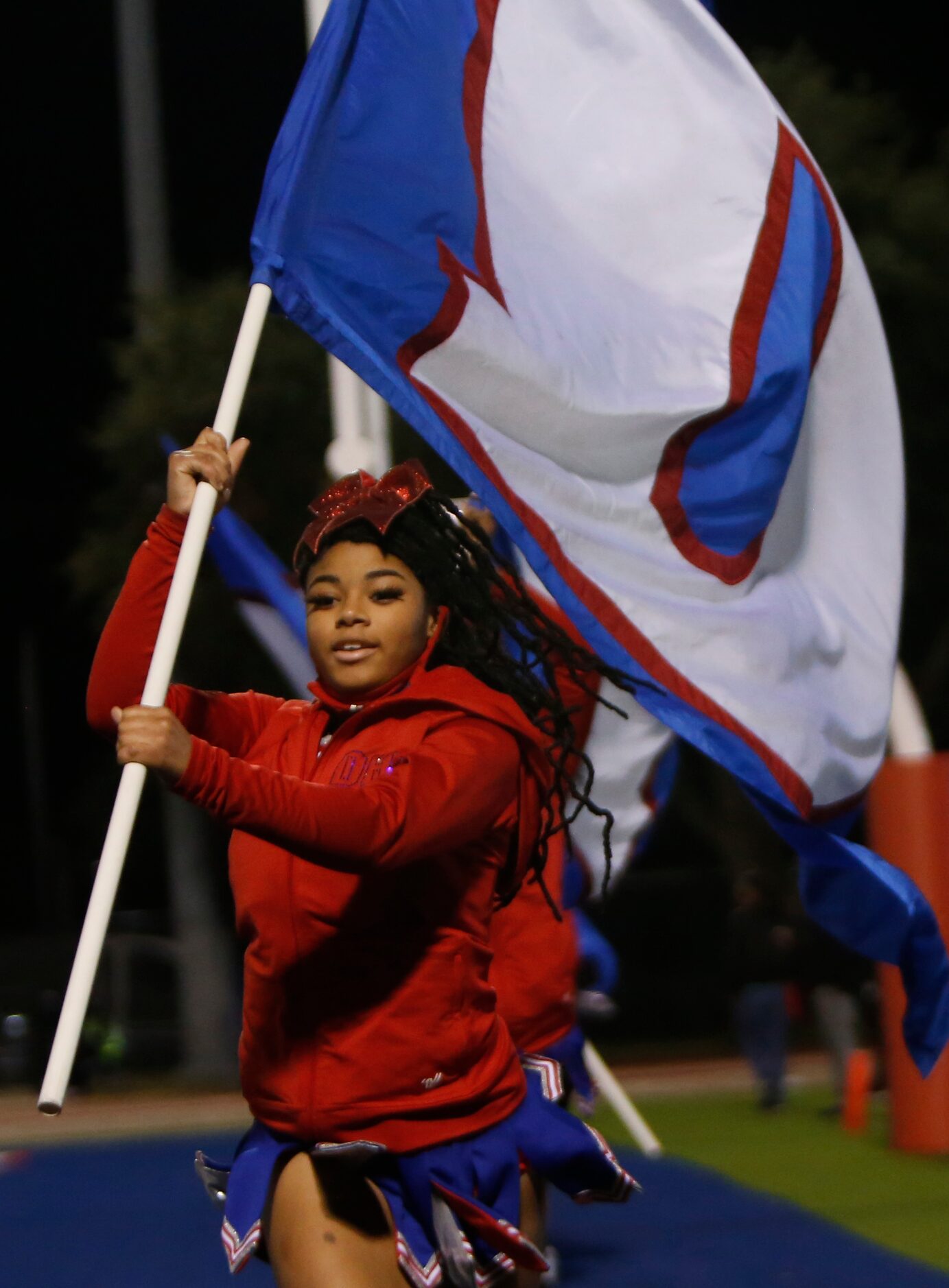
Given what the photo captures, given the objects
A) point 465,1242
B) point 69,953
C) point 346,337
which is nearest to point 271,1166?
point 465,1242

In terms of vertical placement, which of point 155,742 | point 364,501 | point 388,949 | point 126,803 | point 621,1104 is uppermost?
point 364,501

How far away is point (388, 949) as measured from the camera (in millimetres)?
2986

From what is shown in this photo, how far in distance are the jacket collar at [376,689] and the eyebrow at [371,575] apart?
11 cm

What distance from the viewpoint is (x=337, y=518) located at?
10.5 feet

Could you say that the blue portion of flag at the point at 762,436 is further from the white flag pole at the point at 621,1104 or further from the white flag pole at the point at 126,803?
the white flag pole at the point at 621,1104

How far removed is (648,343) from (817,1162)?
5.75 metres

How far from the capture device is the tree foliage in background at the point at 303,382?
650 inches

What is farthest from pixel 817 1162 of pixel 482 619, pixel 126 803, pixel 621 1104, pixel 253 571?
pixel 126 803

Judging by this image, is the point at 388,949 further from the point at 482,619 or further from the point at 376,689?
the point at 482,619

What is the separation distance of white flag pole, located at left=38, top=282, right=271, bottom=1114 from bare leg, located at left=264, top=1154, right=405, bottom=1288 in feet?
1.37

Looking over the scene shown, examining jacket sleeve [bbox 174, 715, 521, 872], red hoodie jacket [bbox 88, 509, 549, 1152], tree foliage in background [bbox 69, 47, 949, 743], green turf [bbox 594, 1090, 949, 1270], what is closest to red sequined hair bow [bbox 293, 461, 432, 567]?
red hoodie jacket [bbox 88, 509, 549, 1152]

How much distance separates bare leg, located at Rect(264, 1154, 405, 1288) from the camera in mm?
2936

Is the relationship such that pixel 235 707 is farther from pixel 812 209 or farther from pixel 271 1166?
pixel 812 209

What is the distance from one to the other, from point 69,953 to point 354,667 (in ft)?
70.2
